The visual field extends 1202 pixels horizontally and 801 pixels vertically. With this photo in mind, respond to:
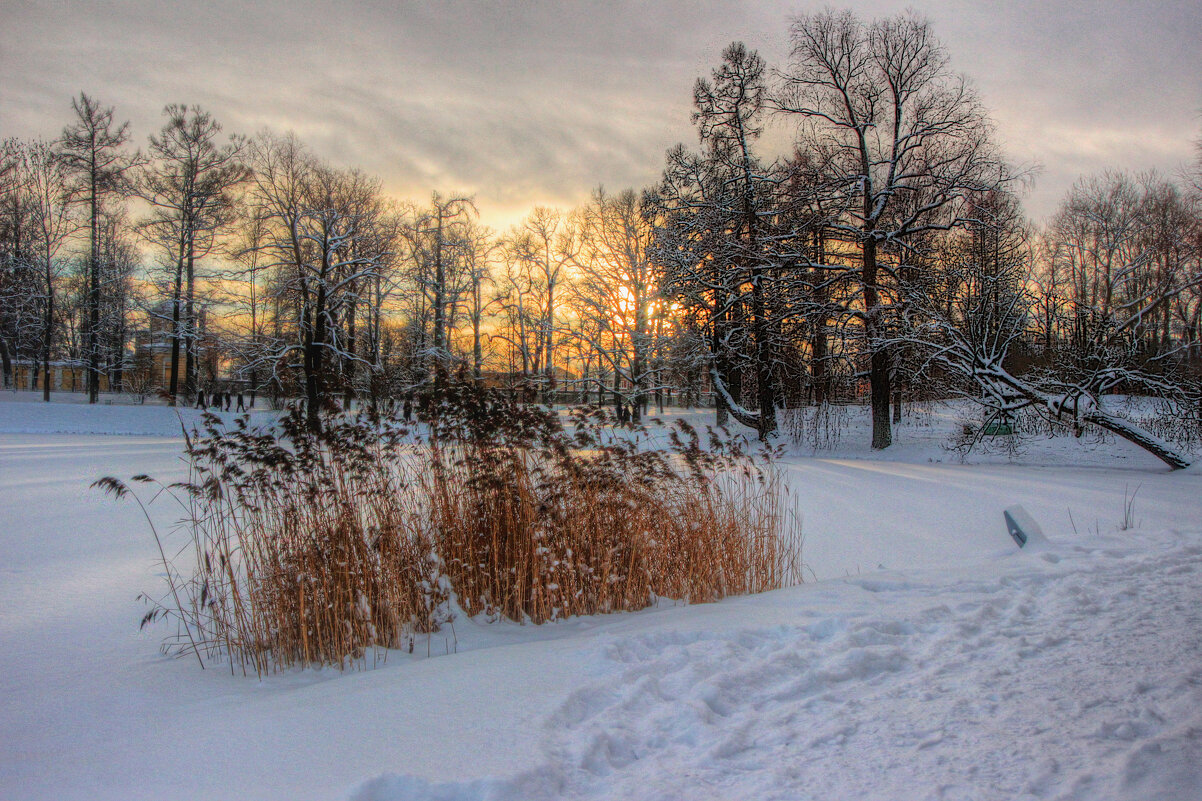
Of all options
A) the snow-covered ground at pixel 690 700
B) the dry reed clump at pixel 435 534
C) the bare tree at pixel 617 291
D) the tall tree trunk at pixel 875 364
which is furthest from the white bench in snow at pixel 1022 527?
the bare tree at pixel 617 291

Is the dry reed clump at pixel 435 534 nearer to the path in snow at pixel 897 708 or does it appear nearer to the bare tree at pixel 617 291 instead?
the path in snow at pixel 897 708

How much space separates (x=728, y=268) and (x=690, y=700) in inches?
570

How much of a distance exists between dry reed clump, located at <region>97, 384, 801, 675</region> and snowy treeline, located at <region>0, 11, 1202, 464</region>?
1.82ft

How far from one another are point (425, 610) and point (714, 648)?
1924mm

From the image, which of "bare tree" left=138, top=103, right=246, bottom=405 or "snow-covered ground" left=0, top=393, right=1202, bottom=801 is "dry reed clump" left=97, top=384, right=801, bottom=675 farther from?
"bare tree" left=138, top=103, right=246, bottom=405

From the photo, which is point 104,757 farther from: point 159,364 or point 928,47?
point 159,364

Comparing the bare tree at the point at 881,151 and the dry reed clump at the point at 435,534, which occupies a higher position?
the bare tree at the point at 881,151

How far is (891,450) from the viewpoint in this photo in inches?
610

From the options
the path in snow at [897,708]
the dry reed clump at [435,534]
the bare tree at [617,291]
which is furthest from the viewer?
the bare tree at [617,291]

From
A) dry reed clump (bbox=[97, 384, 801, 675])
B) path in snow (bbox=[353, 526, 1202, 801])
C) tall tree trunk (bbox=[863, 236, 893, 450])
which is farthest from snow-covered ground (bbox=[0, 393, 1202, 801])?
tall tree trunk (bbox=[863, 236, 893, 450])

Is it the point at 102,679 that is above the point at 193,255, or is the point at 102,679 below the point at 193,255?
below

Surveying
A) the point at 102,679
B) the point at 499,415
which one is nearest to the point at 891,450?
the point at 499,415

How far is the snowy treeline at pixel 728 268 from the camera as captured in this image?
43.3 ft

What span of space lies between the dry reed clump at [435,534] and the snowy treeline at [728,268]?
0.55m
